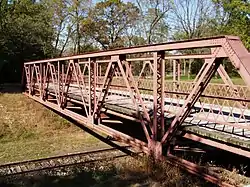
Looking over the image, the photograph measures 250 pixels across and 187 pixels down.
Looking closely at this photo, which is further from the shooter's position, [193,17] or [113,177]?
[193,17]

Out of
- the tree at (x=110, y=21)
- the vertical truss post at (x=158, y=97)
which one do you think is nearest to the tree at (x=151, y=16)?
the tree at (x=110, y=21)

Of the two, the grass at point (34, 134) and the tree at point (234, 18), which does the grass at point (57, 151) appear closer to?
the grass at point (34, 134)

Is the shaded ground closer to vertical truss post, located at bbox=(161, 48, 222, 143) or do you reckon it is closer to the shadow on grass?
the shadow on grass

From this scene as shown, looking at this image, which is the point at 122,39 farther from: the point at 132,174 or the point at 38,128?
the point at 132,174

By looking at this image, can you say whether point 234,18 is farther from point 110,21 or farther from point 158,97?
point 158,97

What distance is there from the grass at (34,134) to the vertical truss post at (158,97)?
6.18 metres

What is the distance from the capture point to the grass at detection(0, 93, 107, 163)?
11.8 meters

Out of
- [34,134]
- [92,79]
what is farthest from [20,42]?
[92,79]

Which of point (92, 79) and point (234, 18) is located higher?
point (234, 18)

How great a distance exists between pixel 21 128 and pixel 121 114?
7.78 m

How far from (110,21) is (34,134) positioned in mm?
22229

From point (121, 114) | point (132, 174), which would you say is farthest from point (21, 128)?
point (132, 174)

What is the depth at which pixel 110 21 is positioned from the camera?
34.1m

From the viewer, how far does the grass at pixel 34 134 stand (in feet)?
38.6
